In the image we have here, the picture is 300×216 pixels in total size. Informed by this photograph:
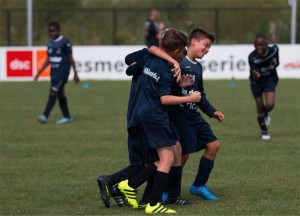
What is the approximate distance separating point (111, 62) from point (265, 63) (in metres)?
14.3

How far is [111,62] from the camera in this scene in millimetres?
26797

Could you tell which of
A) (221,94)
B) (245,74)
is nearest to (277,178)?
(221,94)

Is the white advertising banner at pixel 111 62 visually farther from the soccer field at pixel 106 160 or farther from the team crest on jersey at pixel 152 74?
the team crest on jersey at pixel 152 74

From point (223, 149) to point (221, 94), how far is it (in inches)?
363

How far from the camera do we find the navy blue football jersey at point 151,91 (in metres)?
7.41

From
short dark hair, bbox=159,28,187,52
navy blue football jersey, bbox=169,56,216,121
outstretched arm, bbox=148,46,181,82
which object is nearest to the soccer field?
navy blue football jersey, bbox=169,56,216,121

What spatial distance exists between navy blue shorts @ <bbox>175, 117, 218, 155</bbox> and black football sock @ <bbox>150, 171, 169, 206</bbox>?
1.85ft

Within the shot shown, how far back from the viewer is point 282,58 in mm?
26359

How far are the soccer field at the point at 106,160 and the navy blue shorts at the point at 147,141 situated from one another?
51 cm

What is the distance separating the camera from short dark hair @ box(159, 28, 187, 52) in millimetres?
7402

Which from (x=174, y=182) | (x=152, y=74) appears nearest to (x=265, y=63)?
(x=174, y=182)

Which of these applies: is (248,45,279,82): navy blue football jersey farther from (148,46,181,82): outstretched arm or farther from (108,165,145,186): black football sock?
(148,46,181,82): outstretched arm

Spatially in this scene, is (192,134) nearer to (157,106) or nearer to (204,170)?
(204,170)

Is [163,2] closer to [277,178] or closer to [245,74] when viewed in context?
[245,74]
